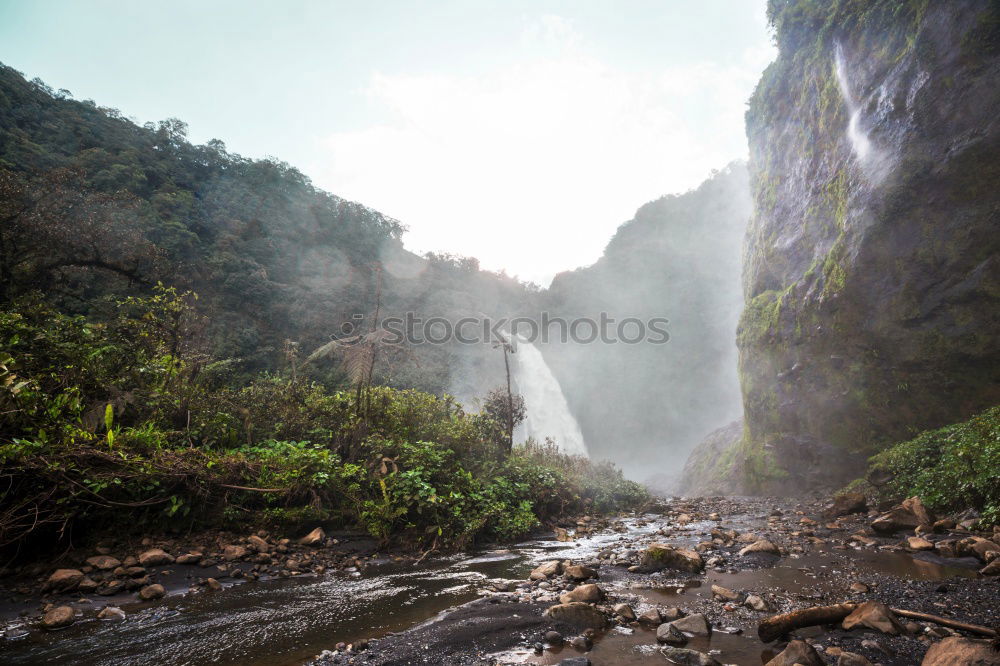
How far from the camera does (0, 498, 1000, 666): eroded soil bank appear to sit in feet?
8.09

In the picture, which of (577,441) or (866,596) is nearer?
(866,596)

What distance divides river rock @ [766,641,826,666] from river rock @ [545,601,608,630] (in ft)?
3.55

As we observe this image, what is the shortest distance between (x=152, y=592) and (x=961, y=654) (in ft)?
18.0

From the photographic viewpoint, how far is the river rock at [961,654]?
1.76 meters

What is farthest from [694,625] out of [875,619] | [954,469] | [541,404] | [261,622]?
[541,404]

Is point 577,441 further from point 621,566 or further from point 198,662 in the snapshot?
point 198,662

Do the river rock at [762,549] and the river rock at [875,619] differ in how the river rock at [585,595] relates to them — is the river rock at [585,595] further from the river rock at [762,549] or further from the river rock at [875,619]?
the river rock at [762,549]

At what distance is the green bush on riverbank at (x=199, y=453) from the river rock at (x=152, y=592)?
3.37ft

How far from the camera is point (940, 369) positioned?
9914 mm

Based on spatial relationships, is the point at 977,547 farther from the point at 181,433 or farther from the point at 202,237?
the point at 202,237

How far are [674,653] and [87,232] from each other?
12618 millimetres

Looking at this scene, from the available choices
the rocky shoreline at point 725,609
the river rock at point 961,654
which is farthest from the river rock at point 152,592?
the river rock at point 961,654

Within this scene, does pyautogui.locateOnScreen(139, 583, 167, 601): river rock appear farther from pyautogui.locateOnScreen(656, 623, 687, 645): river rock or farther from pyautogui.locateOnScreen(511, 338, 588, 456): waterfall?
pyautogui.locateOnScreen(511, 338, 588, 456): waterfall

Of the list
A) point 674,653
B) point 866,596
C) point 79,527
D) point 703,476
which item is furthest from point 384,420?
point 703,476
